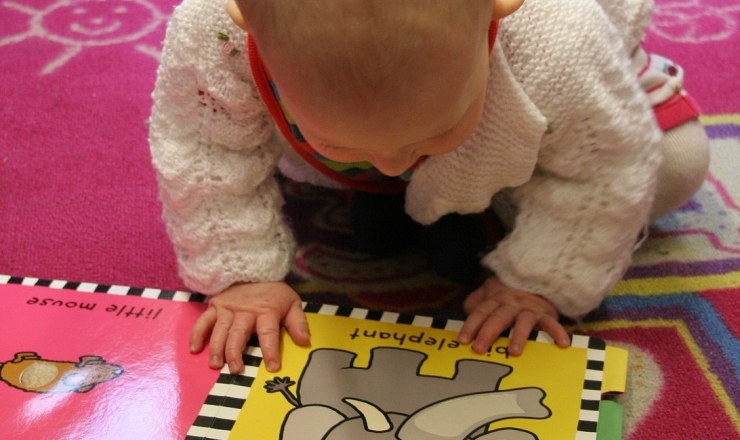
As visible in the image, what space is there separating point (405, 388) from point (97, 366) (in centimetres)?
23

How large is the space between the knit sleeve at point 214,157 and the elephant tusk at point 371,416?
0.14m

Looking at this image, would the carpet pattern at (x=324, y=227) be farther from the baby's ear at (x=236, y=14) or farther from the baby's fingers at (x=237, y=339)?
the baby's ear at (x=236, y=14)

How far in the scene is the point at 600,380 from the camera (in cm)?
57

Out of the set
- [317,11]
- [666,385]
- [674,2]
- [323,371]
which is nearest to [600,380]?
[666,385]

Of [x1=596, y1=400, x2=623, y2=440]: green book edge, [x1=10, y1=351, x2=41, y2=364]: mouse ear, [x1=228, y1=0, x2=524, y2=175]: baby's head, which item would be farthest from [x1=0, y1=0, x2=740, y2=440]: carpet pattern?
[x1=228, y1=0, x2=524, y2=175]: baby's head

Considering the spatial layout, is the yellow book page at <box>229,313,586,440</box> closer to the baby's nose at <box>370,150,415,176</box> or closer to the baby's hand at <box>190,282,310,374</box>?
the baby's hand at <box>190,282,310,374</box>

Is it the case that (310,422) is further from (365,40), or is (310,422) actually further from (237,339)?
(365,40)

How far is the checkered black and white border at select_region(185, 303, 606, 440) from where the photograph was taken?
53cm

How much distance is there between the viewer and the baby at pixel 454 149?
440 mm

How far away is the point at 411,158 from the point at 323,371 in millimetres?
190

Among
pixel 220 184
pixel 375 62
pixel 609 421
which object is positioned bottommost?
pixel 609 421

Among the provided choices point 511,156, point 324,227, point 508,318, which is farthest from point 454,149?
point 324,227

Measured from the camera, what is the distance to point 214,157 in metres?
0.61

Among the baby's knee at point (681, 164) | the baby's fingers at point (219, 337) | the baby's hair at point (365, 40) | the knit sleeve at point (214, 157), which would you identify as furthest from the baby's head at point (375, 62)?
the baby's knee at point (681, 164)
